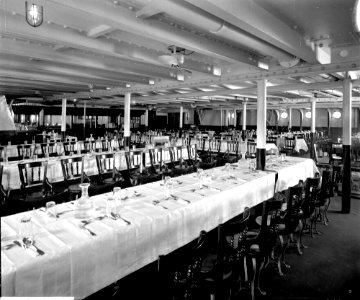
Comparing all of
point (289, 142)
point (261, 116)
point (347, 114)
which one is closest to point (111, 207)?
point (261, 116)

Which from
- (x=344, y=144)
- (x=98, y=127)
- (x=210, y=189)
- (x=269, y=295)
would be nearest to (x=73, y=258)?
(x=269, y=295)

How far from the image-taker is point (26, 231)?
8.67 feet

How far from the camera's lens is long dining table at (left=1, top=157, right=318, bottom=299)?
7.19 feet

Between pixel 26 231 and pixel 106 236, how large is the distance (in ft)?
2.40

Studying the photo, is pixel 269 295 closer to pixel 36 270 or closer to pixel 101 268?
pixel 101 268

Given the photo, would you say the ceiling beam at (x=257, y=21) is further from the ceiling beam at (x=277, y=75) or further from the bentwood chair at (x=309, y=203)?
the bentwood chair at (x=309, y=203)

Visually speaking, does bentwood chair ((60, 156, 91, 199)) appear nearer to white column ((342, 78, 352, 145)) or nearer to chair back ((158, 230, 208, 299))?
chair back ((158, 230, 208, 299))

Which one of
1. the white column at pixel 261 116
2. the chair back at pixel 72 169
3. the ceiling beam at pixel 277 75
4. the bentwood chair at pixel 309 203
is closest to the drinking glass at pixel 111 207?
the bentwood chair at pixel 309 203

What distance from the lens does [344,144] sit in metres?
7.14

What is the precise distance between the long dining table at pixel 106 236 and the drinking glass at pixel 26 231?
2.1 inches

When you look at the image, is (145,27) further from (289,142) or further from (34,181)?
(289,142)

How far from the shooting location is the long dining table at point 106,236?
2191 mm

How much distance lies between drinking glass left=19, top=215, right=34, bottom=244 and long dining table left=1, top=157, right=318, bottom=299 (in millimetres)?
52

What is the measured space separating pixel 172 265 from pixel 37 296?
1066 millimetres
